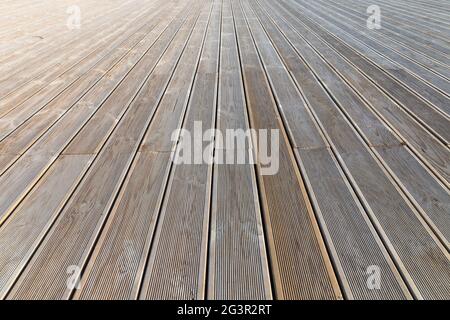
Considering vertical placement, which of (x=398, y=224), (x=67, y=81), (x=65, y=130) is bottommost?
(x=398, y=224)

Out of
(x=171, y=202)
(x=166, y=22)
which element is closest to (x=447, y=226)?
(x=171, y=202)

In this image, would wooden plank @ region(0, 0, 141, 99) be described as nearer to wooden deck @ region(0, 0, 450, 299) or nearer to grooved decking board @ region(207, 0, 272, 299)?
wooden deck @ region(0, 0, 450, 299)

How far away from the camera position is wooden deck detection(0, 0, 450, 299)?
73 cm

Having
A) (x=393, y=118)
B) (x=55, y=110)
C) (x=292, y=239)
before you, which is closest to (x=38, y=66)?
(x=55, y=110)

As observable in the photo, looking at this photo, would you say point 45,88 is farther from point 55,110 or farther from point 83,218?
point 83,218

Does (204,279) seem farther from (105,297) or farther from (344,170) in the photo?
(344,170)

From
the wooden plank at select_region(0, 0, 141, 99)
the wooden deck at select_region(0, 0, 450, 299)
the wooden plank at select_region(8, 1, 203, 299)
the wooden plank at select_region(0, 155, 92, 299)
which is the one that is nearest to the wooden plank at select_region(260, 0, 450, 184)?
the wooden deck at select_region(0, 0, 450, 299)

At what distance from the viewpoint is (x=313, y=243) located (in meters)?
0.81

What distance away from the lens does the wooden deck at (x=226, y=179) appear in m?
0.73

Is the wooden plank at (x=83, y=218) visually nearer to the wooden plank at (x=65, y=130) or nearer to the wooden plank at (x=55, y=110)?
the wooden plank at (x=65, y=130)

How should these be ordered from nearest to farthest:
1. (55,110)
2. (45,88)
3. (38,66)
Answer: (55,110) → (45,88) → (38,66)

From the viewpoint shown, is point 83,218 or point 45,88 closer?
point 83,218

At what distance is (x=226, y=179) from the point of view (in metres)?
1.05

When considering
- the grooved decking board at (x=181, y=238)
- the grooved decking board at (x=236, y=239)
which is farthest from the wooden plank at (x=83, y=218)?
the grooved decking board at (x=236, y=239)
